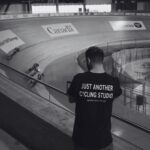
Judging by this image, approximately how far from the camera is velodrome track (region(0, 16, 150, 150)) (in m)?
16.9

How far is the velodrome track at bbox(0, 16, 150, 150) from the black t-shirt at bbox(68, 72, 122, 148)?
10.7m

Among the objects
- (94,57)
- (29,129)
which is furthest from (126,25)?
(94,57)

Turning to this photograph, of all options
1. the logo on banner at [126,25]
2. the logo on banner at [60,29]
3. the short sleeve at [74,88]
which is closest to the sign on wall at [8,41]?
the logo on banner at [60,29]

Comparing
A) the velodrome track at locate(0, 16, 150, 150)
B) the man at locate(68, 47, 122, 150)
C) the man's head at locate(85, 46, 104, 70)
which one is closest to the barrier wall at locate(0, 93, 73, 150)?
the man at locate(68, 47, 122, 150)

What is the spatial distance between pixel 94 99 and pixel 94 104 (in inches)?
1.8

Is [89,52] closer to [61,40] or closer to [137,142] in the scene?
[137,142]

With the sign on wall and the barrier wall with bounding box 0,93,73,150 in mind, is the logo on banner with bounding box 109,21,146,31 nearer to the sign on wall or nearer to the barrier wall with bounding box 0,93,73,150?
the sign on wall

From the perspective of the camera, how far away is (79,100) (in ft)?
8.09

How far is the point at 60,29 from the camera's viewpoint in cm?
2242

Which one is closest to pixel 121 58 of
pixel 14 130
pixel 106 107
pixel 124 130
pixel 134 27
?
pixel 134 27

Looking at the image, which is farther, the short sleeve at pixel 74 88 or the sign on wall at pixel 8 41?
the sign on wall at pixel 8 41

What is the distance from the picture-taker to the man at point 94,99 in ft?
7.85

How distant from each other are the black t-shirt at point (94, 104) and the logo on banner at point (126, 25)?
23.0 m

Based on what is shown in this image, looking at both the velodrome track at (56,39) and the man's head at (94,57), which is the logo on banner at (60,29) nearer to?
the velodrome track at (56,39)
